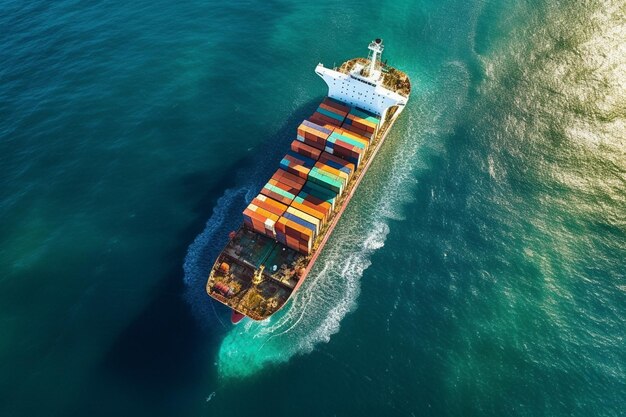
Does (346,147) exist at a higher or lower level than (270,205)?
higher

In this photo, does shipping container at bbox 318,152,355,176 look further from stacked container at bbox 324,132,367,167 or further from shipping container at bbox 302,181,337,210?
shipping container at bbox 302,181,337,210

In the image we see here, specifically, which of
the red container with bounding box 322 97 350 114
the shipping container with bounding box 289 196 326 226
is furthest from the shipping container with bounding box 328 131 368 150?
the shipping container with bounding box 289 196 326 226

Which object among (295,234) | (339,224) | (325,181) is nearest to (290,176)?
(325,181)

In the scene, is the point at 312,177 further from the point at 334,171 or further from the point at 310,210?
the point at 310,210

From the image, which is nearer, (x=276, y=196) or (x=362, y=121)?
(x=276, y=196)

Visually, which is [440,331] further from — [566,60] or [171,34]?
[171,34]
